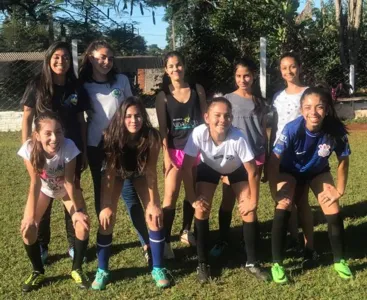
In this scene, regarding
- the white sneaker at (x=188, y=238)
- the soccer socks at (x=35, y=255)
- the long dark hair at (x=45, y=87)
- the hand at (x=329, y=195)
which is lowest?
the white sneaker at (x=188, y=238)

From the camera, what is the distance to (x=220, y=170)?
3766 mm

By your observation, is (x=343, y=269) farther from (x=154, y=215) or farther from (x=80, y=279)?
(x=80, y=279)

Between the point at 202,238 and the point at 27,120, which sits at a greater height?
the point at 27,120

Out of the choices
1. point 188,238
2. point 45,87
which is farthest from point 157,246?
point 45,87

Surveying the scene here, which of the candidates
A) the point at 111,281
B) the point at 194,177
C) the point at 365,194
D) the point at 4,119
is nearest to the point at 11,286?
the point at 111,281

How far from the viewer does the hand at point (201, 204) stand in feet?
12.2

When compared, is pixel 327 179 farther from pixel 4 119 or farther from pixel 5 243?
pixel 4 119

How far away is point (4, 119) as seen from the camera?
12.2 meters

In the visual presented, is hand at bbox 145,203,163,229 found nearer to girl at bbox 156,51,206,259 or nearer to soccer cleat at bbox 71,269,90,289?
girl at bbox 156,51,206,259

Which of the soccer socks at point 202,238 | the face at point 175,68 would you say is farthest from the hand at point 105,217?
the face at point 175,68

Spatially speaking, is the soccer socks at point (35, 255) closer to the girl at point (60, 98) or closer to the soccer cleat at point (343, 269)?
the girl at point (60, 98)

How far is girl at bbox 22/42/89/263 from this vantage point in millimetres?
3670

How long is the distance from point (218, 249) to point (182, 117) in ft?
3.69

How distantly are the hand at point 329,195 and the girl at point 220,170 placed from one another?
49 centimetres
